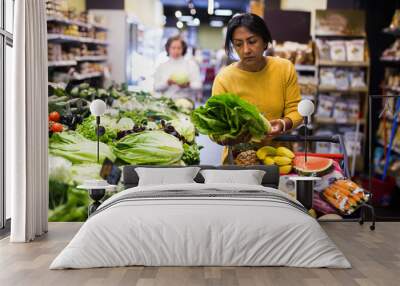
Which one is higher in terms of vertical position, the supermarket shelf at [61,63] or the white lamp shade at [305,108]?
the supermarket shelf at [61,63]

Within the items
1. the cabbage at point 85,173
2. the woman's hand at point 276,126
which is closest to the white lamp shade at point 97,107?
the cabbage at point 85,173

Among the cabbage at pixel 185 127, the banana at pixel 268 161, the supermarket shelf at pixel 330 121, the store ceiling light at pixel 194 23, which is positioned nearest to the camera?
the banana at pixel 268 161

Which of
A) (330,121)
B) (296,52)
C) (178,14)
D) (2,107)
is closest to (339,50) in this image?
(296,52)

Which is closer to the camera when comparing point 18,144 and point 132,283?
point 132,283

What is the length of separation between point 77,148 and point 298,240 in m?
3.00

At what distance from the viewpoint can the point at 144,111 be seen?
23.7ft

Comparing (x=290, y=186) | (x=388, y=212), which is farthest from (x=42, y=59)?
(x=388, y=212)

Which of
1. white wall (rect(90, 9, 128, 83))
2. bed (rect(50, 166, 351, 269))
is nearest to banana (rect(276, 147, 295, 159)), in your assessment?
white wall (rect(90, 9, 128, 83))

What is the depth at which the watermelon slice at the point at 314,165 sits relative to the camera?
7.15 meters

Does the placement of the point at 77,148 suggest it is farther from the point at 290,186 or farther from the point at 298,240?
the point at 298,240

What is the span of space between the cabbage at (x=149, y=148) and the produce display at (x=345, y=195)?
5.03 ft

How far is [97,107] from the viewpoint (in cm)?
699

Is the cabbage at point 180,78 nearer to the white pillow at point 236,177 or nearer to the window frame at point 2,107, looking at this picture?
the white pillow at point 236,177

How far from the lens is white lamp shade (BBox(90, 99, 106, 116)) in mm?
6988
